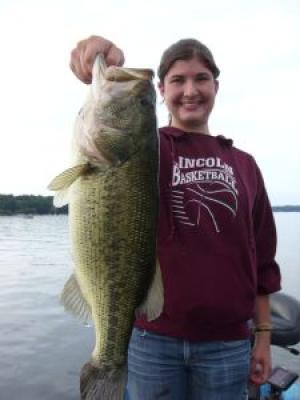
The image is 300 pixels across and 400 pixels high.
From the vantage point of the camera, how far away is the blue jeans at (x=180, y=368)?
3027 mm

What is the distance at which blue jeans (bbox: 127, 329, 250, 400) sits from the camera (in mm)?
3027

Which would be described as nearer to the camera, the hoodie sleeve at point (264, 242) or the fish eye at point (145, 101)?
the fish eye at point (145, 101)

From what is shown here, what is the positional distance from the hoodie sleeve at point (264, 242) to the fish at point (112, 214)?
113 centimetres

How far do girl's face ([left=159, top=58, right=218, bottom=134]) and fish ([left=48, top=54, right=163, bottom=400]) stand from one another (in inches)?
25.9

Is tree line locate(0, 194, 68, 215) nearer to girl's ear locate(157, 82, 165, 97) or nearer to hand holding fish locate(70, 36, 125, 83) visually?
girl's ear locate(157, 82, 165, 97)

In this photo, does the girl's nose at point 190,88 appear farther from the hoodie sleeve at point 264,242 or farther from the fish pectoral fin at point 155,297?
the fish pectoral fin at point 155,297

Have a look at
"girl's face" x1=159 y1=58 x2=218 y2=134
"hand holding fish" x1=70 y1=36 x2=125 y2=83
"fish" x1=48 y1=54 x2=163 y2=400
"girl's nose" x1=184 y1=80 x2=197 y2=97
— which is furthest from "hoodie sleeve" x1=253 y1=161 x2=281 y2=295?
"hand holding fish" x1=70 y1=36 x2=125 y2=83

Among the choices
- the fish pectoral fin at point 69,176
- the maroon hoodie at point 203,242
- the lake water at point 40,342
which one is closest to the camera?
the fish pectoral fin at point 69,176

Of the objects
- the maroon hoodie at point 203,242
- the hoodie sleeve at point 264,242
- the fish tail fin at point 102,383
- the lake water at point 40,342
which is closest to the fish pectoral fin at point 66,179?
the maroon hoodie at point 203,242

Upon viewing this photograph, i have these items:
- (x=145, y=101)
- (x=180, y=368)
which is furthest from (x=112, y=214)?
(x=180, y=368)

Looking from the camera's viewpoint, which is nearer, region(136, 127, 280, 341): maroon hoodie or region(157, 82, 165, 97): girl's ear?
region(136, 127, 280, 341): maroon hoodie

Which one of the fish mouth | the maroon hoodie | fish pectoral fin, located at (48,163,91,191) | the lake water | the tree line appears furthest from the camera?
the tree line

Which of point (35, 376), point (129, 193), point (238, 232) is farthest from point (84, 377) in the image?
point (35, 376)

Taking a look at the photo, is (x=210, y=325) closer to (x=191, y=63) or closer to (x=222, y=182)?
(x=222, y=182)
